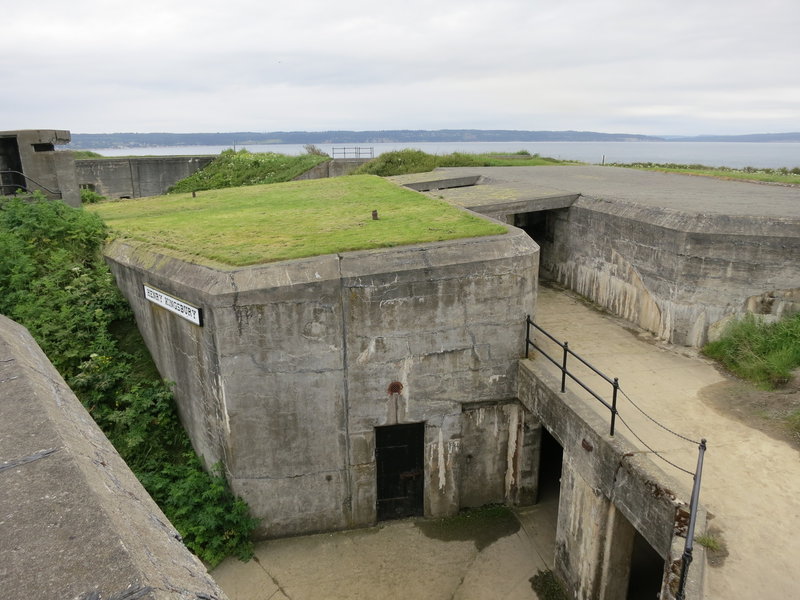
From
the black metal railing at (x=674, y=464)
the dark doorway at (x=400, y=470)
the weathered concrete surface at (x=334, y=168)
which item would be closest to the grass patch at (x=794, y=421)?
the black metal railing at (x=674, y=464)

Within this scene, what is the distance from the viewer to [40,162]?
12.8 m

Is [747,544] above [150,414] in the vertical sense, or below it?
above

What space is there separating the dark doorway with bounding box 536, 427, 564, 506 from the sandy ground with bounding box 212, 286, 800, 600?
0.38 meters

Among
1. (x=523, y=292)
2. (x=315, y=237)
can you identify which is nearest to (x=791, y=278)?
(x=523, y=292)

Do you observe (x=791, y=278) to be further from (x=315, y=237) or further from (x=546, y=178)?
(x=546, y=178)

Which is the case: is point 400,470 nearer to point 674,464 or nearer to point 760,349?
point 674,464

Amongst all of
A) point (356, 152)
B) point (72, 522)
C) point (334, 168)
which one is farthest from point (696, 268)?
point (356, 152)

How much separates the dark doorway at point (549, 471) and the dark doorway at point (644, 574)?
4.77ft

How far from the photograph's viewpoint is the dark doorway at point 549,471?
9073mm

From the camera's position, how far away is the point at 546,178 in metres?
16.3

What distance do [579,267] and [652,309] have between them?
2523 mm

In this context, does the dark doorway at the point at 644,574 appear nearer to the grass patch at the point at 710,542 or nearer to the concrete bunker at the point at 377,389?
the concrete bunker at the point at 377,389

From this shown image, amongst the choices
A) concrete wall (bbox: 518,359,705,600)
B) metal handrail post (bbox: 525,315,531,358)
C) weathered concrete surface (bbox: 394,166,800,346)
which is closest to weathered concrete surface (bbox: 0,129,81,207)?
weathered concrete surface (bbox: 394,166,800,346)

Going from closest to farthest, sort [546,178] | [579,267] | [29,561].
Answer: [29,561] < [579,267] < [546,178]
